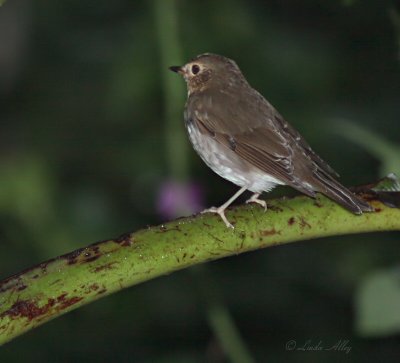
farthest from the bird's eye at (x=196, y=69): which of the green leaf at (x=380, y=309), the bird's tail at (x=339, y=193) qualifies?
the green leaf at (x=380, y=309)

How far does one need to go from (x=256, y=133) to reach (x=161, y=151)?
2056mm

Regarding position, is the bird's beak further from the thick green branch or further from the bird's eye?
the thick green branch

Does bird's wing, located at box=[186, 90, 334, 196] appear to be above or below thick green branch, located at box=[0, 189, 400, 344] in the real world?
above

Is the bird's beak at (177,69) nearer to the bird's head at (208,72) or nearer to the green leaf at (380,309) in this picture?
the bird's head at (208,72)

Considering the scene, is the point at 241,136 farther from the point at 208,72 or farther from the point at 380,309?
the point at 380,309

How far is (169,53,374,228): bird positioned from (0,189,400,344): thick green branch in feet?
3.11

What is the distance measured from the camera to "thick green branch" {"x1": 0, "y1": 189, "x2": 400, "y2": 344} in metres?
2.88

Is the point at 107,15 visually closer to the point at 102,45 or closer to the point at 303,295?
the point at 102,45

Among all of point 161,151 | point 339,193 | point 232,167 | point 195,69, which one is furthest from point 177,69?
point 161,151

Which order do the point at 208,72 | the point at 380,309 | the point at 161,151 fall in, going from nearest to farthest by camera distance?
the point at 380,309 < the point at 208,72 < the point at 161,151

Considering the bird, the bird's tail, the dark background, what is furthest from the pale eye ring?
the bird's tail

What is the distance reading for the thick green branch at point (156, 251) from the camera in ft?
9.45

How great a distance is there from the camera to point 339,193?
3.82 metres

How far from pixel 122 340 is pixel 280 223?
314cm
